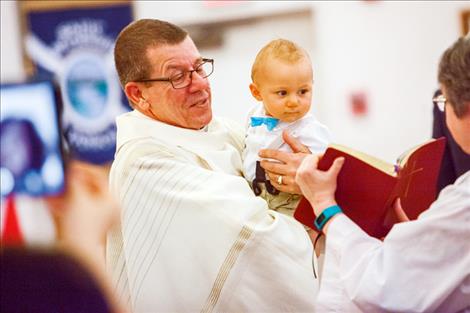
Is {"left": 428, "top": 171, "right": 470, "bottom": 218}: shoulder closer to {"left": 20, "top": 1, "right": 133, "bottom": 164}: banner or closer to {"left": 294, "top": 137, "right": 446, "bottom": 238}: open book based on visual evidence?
{"left": 294, "top": 137, "right": 446, "bottom": 238}: open book

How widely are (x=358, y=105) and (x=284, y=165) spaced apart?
9.78 ft

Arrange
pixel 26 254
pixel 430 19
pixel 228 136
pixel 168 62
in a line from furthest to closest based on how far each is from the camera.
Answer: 1. pixel 430 19
2. pixel 228 136
3. pixel 168 62
4. pixel 26 254

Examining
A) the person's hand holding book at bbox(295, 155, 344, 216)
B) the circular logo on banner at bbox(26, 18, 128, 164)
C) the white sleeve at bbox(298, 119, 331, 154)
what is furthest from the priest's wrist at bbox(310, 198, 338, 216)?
the circular logo on banner at bbox(26, 18, 128, 164)

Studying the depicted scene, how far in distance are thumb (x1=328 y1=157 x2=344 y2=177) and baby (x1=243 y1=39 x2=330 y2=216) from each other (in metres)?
0.31

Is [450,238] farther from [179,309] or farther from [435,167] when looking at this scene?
[179,309]

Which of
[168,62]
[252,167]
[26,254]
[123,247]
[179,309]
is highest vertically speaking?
[168,62]

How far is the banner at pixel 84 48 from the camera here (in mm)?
4578

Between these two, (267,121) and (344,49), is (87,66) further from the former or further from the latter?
(267,121)

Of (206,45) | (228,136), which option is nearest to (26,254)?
(228,136)

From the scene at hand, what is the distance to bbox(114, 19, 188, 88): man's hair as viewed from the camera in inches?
70.0

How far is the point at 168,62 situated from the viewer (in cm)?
178

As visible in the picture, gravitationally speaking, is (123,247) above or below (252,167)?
below

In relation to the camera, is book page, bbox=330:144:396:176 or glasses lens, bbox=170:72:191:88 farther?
glasses lens, bbox=170:72:191:88

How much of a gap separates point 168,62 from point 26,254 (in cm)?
131
